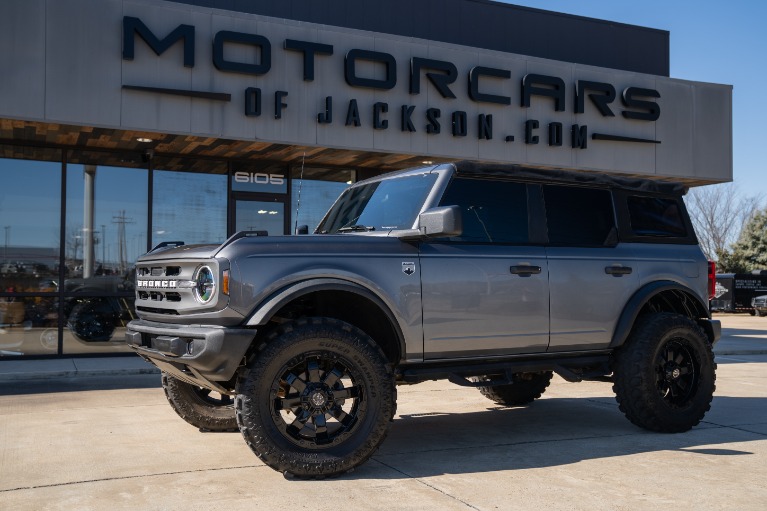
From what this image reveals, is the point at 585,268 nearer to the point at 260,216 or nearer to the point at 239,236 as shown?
the point at 239,236

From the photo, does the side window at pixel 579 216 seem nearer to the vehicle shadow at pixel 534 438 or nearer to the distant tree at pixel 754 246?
the vehicle shadow at pixel 534 438

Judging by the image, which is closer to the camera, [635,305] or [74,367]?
[635,305]

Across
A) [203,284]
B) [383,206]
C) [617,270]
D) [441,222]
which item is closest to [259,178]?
[383,206]

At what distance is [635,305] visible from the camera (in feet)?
22.1

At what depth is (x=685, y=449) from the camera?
6.14 metres

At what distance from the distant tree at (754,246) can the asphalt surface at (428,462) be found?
39980mm

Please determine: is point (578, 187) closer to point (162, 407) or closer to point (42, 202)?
point (162, 407)

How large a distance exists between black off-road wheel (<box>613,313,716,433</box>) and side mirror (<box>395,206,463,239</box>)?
226 centimetres

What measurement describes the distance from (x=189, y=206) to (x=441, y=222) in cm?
997

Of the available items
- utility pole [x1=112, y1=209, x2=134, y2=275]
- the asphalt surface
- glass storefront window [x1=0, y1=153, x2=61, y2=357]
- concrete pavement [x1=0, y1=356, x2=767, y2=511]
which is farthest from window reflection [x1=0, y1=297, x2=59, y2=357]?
concrete pavement [x1=0, y1=356, x2=767, y2=511]

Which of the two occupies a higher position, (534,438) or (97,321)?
(97,321)

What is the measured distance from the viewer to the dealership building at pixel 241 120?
464 inches

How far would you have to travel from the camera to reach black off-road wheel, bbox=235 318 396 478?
507 cm

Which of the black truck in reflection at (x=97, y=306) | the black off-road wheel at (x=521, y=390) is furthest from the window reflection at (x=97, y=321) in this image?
the black off-road wheel at (x=521, y=390)
